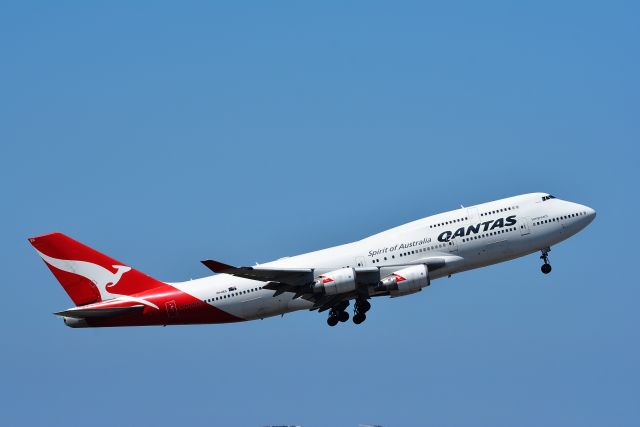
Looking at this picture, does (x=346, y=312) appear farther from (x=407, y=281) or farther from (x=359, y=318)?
(x=407, y=281)

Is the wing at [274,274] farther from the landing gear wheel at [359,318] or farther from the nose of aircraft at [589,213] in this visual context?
the nose of aircraft at [589,213]

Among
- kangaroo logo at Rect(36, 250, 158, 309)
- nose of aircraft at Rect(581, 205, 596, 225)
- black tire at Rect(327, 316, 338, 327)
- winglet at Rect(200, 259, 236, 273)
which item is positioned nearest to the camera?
winglet at Rect(200, 259, 236, 273)

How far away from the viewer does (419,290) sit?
60.1m

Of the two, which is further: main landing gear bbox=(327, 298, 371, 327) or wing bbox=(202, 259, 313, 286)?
main landing gear bbox=(327, 298, 371, 327)

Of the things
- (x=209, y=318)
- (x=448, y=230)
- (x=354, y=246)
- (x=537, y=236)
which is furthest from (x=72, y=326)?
(x=537, y=236)

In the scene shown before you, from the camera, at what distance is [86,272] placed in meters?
66.0

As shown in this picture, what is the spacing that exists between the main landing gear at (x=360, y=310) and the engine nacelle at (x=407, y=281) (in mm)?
3430

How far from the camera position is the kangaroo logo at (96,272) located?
215 feet

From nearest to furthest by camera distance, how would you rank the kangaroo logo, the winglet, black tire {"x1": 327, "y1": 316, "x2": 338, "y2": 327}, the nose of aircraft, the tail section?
the winglet → the nose of aircraft → black tire {"x1": 327, "y1": 316, "x2": 338, "y2": 327} → the tail section → the kangaroo logo

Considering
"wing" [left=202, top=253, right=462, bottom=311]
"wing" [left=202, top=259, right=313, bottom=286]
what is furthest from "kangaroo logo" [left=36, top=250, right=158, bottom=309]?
"wing" [left=202, top=253, right=462, bottom=311]

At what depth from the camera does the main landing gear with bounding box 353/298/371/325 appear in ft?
208

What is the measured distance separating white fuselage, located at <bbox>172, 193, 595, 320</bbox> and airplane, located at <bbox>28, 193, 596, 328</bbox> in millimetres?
62

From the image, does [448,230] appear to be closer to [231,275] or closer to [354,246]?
[354,246]

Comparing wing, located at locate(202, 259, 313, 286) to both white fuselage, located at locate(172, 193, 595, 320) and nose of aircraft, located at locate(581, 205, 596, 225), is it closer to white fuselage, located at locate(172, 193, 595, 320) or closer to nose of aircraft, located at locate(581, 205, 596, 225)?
white fuselage, located at locate(172, 193, 595, 320)
